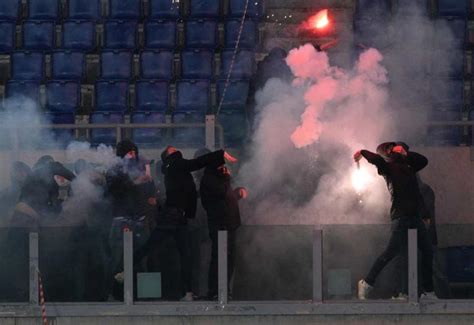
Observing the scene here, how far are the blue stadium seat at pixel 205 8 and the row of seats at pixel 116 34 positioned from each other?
18 centimetres

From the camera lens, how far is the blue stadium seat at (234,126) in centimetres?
1831

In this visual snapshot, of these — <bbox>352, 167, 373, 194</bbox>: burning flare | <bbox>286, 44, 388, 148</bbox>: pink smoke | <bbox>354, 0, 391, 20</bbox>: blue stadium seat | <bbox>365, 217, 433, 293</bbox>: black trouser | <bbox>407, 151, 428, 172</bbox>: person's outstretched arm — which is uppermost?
<bbox>354, 0, 391, 20</bbox>: blue stadium seat

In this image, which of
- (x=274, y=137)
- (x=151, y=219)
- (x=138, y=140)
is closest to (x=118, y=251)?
(x=151, y=219)

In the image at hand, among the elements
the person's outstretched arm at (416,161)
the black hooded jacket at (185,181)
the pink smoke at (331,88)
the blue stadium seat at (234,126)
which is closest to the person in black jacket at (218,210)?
the black hooded jacket at (185,181)

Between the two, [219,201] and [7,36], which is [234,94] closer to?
[7,36]

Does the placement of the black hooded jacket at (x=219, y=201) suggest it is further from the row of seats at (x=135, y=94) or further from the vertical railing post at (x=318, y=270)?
the row of seats at (x=135, y=94)

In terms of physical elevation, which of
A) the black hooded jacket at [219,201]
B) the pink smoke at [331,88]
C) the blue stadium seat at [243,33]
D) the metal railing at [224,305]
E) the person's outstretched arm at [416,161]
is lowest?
the metal railing at [224,305]

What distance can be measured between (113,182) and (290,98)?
3.83m

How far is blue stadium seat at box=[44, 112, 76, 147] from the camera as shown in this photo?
60.4 feet

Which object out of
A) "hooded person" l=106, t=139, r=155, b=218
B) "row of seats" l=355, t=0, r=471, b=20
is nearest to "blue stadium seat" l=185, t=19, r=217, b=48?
"row of seats" l=355, t=0, r=471, b=20

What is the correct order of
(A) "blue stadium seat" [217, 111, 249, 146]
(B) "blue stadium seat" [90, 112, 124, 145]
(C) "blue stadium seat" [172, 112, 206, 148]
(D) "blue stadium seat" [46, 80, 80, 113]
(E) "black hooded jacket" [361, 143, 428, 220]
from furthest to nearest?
(D) "blue stadium seat" [46, 80, 80, 113], (B) "blue stadium seat" [90, 112, 124, 145], (C) "blue stadium seat" [172, 112, 206, 148], (A) "blue stadium seat" [217, 111, 249, 146], (E) "black hooded jacket" [361, 143, 428, 220]

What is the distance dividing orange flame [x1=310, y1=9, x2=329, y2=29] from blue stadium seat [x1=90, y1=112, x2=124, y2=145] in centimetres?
336

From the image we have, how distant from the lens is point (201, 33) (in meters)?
20.5

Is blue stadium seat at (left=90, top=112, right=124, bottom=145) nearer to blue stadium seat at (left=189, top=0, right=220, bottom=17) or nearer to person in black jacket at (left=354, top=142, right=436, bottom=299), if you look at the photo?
blue stadium seat at (left=189, top=0, right=220, bottom=17)
